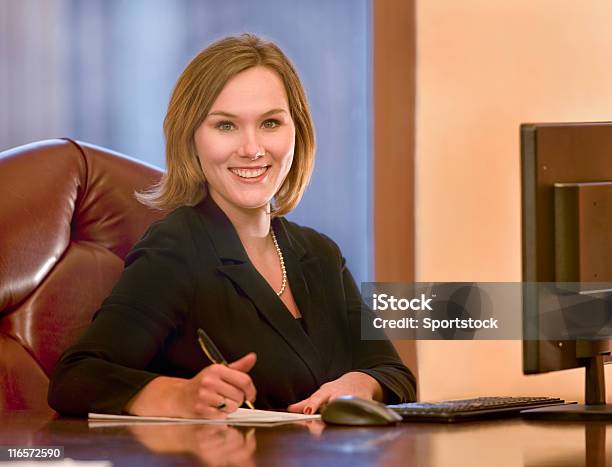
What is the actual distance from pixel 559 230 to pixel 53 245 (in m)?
1.02

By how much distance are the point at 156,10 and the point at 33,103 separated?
1.86ft

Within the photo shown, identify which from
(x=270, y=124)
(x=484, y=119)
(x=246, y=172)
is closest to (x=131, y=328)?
(x=246, y=172)

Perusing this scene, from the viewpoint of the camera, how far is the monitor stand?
1.54m

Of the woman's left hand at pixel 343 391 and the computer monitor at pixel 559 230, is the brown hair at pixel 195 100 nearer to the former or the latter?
the woman's left hand at pixel 343 391

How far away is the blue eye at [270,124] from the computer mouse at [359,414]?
0.87m

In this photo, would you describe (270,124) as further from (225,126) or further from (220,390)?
(220,390)

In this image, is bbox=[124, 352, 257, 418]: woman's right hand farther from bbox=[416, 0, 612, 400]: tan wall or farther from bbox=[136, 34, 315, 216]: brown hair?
bbox=[416, 0, 612, 400]: tan wall

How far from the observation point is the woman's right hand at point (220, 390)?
1.50 meters

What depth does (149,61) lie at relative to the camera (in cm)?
383

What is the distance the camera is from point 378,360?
211 centimetres

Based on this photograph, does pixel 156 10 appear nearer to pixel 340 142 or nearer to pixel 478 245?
pixel 340 142

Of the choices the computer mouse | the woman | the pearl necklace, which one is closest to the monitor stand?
the computer mouse

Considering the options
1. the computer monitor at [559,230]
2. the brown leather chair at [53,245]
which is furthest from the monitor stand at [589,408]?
the brown leather chair at [53,245]

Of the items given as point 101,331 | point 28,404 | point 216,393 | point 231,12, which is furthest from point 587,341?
point 231,12
